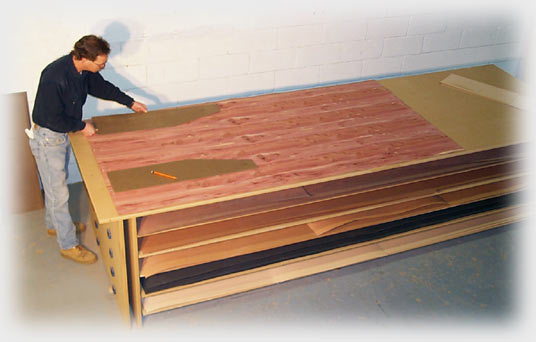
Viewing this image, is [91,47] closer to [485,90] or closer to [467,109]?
[467,109]

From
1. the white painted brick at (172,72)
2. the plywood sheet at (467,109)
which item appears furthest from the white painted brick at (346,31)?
the white painted brick at (172,72)

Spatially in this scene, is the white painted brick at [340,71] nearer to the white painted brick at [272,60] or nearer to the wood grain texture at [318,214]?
the white painted brick at [272,60]

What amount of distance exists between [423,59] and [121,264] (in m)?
3.16

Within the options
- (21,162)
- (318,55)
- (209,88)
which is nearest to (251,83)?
(209,88)

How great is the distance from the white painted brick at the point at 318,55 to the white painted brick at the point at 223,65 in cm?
43

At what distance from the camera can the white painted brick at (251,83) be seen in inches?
178

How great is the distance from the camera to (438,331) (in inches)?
136

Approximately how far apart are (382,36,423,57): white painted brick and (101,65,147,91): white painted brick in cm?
Result: 191

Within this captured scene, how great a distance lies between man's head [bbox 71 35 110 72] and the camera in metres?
Result: 3.13

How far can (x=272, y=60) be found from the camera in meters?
4.56

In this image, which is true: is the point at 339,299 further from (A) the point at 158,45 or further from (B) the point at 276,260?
(A) the point at 158,45

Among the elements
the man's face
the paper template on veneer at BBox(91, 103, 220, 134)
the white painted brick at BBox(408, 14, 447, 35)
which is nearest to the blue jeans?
the paper template on veneer at BBox(91, 103, 220, 134)

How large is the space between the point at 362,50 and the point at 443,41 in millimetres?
766

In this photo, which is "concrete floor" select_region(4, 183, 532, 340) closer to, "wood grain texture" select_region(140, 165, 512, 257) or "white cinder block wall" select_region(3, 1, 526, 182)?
"wood grain texture" select_region(140, 165, 512, 257)
